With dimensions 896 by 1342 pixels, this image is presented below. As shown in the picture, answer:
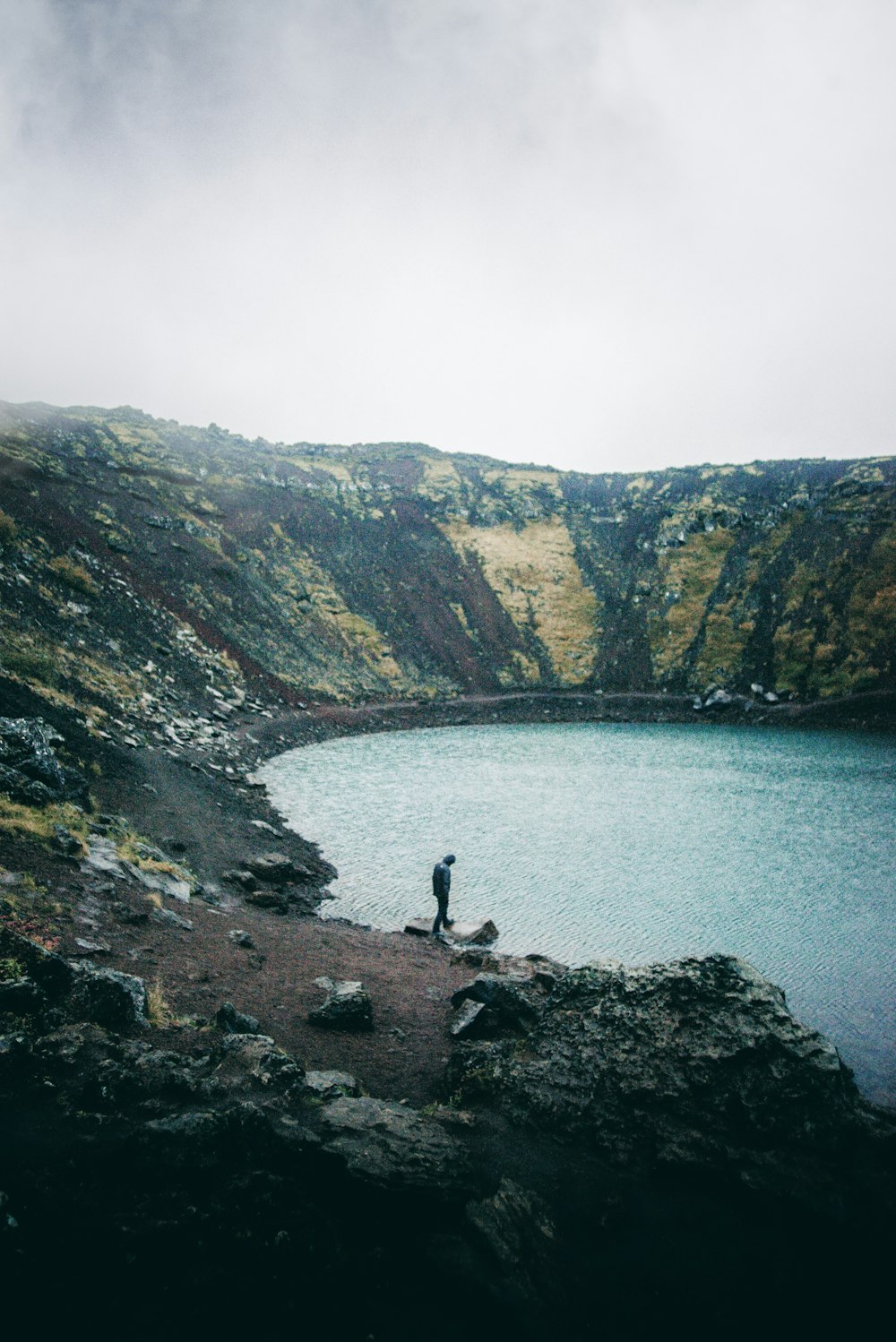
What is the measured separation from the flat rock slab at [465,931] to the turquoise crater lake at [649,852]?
1.31 feet

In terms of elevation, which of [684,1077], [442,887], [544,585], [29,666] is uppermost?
[544,585]

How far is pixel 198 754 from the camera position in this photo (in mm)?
28344

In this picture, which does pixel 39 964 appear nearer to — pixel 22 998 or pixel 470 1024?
pixel 22 998

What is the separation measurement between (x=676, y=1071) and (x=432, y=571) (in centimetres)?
7454

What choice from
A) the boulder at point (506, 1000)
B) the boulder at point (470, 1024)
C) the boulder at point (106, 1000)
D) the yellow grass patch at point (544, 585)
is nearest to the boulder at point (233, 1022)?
the boulder at point (106, 1000)

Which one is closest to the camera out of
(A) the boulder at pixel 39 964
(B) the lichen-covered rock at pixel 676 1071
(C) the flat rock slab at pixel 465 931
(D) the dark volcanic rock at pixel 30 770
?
(B) the lichen-covered rock at pixel 676 1071

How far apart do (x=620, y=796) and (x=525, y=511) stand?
2700 inches

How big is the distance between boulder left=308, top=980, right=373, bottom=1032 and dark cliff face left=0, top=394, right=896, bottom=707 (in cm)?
2378

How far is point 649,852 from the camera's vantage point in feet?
75.1

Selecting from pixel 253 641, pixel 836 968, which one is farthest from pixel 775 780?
pixel 253 641

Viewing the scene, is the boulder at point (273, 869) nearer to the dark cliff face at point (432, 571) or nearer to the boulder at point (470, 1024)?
the boulder at point (470, 1024)

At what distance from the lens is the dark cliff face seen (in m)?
45.1

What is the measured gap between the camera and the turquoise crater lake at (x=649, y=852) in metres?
15.0

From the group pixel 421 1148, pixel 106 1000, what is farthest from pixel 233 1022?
pixel 421 1148
